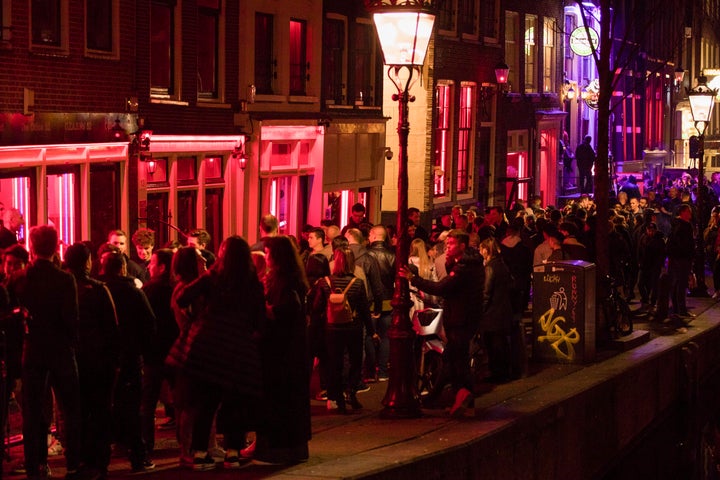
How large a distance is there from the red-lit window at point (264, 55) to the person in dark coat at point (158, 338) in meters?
12.9

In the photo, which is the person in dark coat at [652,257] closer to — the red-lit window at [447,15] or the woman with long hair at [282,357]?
the red-lit window at [447,15]

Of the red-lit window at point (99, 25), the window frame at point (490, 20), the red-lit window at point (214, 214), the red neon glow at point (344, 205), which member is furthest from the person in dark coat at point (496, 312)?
the window frame at point (490, 20)

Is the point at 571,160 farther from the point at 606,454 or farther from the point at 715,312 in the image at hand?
the point at 606,454

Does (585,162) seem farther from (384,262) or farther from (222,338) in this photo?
(222,338)

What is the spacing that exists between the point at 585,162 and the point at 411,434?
103 feet

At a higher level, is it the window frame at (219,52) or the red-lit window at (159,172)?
the window frame at (219,52)

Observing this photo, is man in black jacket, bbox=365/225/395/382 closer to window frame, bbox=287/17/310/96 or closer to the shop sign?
the shop sign

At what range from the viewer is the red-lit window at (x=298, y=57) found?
2519 centimetres

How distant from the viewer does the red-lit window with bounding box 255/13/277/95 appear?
77.9 feet

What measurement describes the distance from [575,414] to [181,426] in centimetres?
565

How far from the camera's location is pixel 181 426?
1019cm

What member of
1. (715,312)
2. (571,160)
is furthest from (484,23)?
(715,312)

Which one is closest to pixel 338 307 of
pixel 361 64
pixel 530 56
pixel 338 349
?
pixel 338 349

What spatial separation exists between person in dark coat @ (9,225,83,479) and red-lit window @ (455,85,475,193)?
25.2 metres
